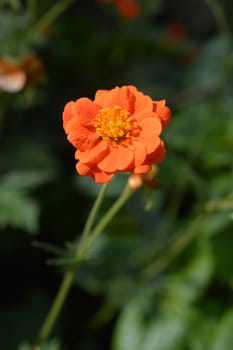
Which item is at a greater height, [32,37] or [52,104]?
[52,104]

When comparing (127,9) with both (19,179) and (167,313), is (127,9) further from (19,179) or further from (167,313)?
(167,313)

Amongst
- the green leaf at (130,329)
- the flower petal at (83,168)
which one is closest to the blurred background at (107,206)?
the green leaf at (130,329)

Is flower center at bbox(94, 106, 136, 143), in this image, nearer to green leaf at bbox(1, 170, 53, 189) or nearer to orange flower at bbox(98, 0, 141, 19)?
green leaf at bbox(1, 170, 53, 189)

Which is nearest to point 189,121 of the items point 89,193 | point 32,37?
point 89,193

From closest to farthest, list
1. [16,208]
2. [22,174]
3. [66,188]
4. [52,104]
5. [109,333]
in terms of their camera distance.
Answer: [16,208] < [22,174] < [109,333] < [66,188] < [52,104]

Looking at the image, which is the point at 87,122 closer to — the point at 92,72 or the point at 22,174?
the point at 22,174

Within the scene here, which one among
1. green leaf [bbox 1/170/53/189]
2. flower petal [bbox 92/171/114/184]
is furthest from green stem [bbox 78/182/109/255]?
green leaf [bbox 1/170/53/189]

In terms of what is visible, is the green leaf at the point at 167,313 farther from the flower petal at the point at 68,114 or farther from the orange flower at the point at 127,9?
the orange flower at the point at 127,9
